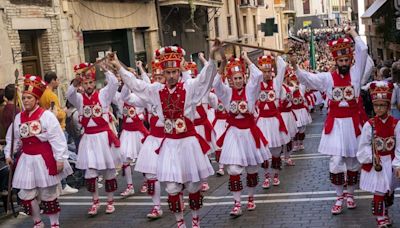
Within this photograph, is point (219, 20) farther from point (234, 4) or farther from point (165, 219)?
point (165, 219)

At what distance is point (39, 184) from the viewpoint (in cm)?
762

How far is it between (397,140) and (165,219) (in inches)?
139

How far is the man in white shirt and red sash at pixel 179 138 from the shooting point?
23.5ft

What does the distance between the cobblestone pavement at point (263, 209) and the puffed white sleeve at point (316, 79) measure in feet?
5.79

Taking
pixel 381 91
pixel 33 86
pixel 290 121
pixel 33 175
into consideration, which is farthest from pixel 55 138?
pixel 290 121

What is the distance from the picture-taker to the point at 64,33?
59.4 ft

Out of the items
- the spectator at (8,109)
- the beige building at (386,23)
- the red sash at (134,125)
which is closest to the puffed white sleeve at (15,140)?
the spectator at (8,109)

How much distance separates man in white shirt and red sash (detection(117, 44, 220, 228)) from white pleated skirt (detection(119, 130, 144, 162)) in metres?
2.89

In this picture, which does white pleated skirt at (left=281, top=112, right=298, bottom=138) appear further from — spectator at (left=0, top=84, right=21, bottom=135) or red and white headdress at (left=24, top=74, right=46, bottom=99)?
red and white headdress at (left=24, top=74, right=46, bottom=99)

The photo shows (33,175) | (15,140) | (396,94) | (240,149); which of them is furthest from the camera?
(396,94)

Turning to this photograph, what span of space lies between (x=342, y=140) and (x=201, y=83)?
7.03 feet

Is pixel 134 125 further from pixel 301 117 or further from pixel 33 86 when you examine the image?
pixel 301 117

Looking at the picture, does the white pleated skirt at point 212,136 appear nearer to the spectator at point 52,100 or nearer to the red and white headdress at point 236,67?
the red and white headdress at point 236,67

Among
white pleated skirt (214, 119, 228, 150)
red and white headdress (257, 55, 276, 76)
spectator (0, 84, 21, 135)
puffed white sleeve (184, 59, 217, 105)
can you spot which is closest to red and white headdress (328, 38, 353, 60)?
puffed white sleeve (184, 59, 217, 105)
